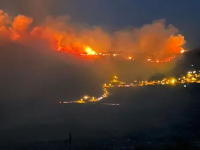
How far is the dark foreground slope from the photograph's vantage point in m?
18.5

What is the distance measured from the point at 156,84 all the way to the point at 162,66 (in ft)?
23.6

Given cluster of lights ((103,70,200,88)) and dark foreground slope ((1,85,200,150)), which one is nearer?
dark foreground slope ((1,85,200,150))

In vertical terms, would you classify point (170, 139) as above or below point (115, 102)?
below

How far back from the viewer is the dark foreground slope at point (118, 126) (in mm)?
18453

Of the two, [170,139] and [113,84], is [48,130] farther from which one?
[113,84]

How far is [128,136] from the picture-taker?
20.5 m

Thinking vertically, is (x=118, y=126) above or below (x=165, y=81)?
below

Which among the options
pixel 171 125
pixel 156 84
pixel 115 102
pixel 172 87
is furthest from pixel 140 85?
pixel 171 125

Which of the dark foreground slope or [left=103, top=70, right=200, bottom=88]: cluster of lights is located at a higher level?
[left=103, top=70, right=200, bottom=88]: cluster of lights

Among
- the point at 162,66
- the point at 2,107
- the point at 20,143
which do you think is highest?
the point at 162,66

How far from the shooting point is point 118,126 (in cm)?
2384

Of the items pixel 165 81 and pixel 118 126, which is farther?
pixel 165 81

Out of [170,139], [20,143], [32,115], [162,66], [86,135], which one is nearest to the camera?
[170,139]

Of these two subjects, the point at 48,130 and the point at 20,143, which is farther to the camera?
the point at 48,130
